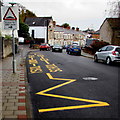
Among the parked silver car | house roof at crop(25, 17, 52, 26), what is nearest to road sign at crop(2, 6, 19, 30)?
the parked silver car

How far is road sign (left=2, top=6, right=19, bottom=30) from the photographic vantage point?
9.44 metres

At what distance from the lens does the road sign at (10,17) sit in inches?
372

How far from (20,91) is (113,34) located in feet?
109

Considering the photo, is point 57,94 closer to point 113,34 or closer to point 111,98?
point 111,98

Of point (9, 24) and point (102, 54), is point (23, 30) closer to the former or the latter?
point (102, 54)

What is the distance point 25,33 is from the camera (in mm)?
59312

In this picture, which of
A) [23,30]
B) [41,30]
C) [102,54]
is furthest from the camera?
[41,30]

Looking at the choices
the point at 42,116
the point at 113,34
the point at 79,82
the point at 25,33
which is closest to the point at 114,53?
the point at 79,82

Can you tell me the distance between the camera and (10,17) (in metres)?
9.50

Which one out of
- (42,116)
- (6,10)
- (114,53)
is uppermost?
(6,10)

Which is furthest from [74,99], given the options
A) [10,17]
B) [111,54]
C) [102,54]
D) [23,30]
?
[23,30]

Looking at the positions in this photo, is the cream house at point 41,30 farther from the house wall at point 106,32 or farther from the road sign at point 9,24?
the road sign at point 9,24

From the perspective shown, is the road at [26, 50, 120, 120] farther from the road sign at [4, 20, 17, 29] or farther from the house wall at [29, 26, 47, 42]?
the house wall at [29, 26, 47, 42]

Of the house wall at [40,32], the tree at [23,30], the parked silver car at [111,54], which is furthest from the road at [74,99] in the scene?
the house wall at [40,32]
